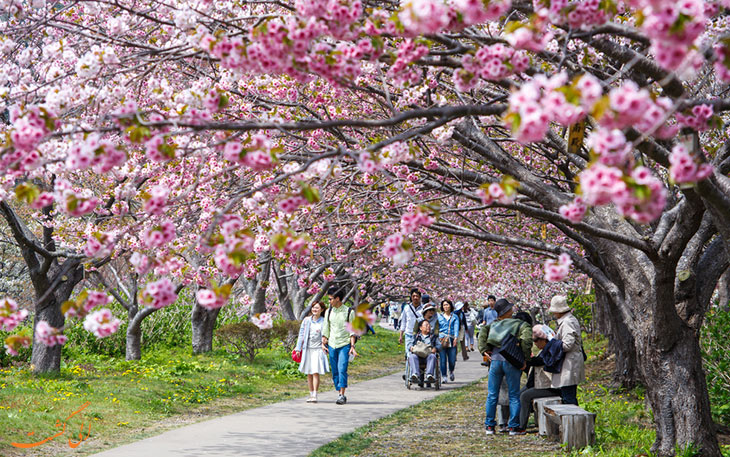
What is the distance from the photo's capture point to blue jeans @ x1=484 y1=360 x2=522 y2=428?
9562 mm

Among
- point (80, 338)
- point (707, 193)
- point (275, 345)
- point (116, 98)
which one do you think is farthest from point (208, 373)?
point (707, 193)

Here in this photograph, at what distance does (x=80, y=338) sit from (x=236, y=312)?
26.3ft

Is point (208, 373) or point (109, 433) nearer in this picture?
point (109, 433)

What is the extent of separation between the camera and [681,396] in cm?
713

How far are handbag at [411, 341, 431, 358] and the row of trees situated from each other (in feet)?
15.0

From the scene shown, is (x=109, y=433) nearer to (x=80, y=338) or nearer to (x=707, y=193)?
(x=707, y=193)

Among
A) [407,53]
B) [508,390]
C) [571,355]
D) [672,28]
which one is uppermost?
[407,53]

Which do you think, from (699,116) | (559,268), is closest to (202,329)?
(559,268)

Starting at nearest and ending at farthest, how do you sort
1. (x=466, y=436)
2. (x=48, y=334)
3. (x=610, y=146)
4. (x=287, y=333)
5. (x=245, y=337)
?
(x=610, y=146) → (x=48, y=334) → (x=466, y=436) → (x=245, y=337) → (x=287, y=333)

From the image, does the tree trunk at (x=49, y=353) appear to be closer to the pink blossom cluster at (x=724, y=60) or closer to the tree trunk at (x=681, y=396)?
the tree trunk at (x=681, y=396)

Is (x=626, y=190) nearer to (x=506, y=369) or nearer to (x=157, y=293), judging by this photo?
(x=157, y=293)

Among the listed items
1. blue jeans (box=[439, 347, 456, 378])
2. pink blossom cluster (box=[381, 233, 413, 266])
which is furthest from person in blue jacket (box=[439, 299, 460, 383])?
pink blossom cluster (box=[381, 233, 413, 266])

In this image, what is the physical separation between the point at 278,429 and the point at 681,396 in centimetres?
490

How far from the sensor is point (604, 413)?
10719 mm
